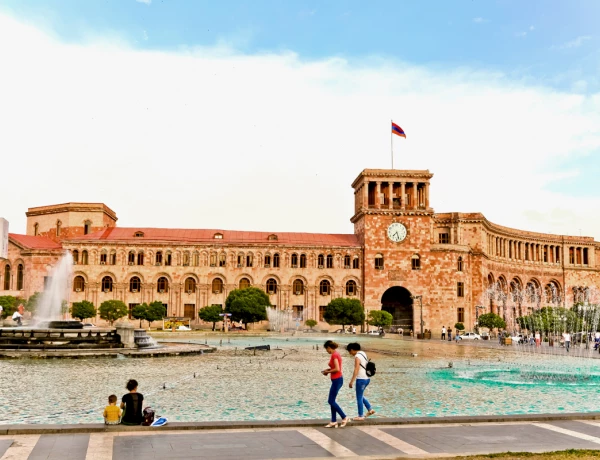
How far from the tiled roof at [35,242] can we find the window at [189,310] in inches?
659

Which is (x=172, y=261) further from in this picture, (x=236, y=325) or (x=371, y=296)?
(x=371, y=296)

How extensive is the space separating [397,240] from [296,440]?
224ft

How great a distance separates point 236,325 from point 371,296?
16.5 metres

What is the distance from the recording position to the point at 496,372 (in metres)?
25.9

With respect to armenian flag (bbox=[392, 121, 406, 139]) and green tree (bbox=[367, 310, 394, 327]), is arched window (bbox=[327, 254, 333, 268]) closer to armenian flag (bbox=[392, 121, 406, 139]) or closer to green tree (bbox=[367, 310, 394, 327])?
green tree (bbox=[367, 310, 394, 327])

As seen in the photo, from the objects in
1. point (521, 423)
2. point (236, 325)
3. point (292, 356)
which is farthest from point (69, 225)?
point (521, 423)

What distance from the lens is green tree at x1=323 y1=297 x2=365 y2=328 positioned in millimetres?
69250

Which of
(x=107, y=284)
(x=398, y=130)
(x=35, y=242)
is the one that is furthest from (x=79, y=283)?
(x=398, y=130)

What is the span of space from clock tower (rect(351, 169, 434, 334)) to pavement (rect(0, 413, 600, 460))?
6471cm

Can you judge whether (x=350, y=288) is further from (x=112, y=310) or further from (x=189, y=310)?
(x=112, y=310)

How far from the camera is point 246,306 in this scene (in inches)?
2579

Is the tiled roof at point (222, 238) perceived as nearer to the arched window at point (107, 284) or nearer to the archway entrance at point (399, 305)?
the arched window at point (107, 284)

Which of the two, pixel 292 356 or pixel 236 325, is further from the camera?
pixel 236 325

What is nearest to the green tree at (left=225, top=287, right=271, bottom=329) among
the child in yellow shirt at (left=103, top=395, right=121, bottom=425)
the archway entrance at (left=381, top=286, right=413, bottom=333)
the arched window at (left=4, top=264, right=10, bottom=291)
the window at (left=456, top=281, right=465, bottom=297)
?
the archway entrance at (left=381, top=286, right=413, bottom=333)
